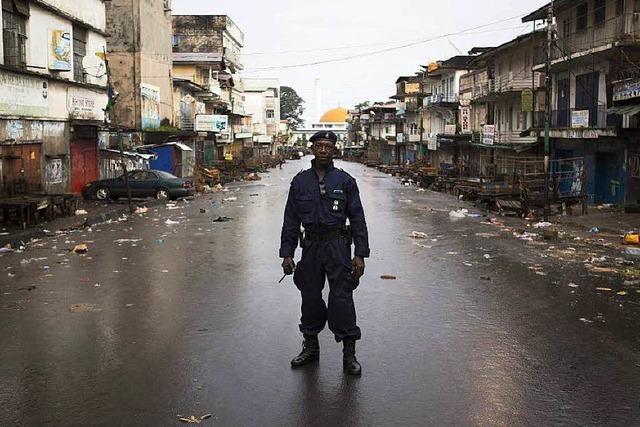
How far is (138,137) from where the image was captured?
132 feet

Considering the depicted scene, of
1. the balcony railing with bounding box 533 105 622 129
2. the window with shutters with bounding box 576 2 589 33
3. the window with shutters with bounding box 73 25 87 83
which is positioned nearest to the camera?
the balcony railing with bounding box 533 105 622 129

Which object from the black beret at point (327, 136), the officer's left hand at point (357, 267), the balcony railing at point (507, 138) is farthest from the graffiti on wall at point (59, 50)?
the balcony railing at point (507, 138)

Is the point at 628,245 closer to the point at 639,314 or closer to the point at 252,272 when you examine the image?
the point at 639,314

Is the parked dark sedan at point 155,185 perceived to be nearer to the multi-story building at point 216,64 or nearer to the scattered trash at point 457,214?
the scattered trash at point 457,214

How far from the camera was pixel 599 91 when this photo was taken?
28.6 m

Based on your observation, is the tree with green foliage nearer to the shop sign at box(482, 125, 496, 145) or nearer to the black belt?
the shop sign at box(482, 125, 496, 145)

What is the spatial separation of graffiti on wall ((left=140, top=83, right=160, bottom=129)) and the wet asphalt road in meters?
29.8

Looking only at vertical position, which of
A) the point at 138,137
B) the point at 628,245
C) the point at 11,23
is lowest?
the point at 628,245

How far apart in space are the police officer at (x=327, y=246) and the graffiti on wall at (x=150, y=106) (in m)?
37.4

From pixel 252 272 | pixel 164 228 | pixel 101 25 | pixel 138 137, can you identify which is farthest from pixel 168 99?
pixel 252 272

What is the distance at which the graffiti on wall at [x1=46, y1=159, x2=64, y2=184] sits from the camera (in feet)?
80.1

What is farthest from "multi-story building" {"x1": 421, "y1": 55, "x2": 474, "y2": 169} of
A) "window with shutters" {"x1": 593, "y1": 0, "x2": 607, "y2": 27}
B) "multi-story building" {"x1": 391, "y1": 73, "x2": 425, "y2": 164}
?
"window with shutters" {"x1": 593, "y1": 0, "x2": 607, "y2": 27}

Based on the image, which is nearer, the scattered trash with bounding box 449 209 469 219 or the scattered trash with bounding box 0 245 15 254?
the scattered trash with bounding box 0 245 15 254

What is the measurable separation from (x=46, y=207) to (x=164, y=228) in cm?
320
